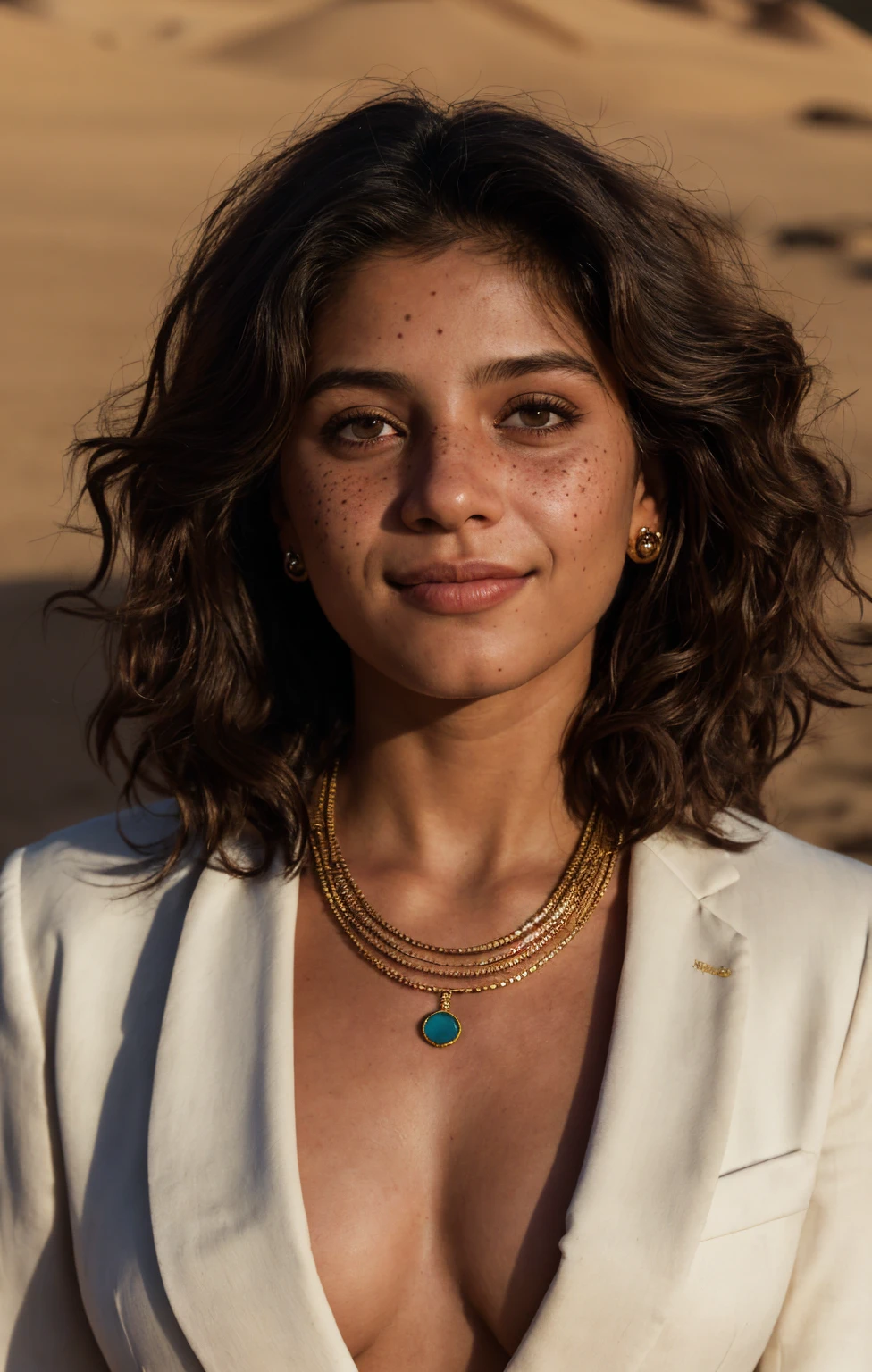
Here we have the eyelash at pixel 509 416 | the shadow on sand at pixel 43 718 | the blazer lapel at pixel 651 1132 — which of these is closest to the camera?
the blazer lapel at pixel 651 1132

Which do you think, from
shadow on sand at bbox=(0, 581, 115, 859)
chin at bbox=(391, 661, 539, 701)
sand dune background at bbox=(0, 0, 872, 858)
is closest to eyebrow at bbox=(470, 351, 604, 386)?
chin at bbox=(391, 661, 539, 701)

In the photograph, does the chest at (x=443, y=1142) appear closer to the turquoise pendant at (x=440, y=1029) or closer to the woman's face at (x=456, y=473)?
the turquoise pendant at (x=440, y=1029)

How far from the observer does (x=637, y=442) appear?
256 centimetres

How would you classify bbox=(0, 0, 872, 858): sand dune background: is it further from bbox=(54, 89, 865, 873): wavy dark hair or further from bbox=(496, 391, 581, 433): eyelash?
bbox=(496, 391, 581, 433): eyelash

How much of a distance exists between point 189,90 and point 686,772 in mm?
27126

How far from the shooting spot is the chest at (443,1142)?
87.5 inches

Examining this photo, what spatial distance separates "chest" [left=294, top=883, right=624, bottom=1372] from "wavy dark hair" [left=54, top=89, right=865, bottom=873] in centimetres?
27

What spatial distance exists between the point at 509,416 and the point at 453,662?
38cm

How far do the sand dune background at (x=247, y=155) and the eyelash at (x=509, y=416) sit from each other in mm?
662

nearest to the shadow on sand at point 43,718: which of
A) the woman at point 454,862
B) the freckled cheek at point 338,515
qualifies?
the woman at point 454,862

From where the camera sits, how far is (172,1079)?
2326 millimetres

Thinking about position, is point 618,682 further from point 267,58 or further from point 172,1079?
point 267,58

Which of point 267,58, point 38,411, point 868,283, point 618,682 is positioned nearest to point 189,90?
point 267,58

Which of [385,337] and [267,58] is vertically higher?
[267,58]
